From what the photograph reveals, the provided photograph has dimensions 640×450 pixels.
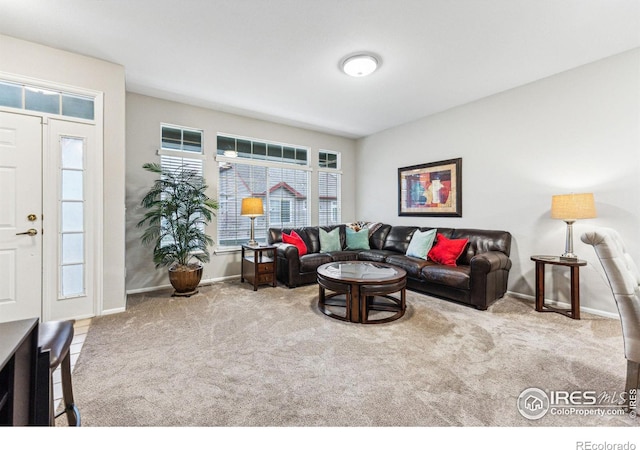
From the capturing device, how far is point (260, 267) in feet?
13.6

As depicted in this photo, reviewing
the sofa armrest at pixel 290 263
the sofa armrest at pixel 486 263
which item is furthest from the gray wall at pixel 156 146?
the sofa armrest at pixel 486 263

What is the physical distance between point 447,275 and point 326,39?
117 inches

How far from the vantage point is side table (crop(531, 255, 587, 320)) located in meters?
2.95

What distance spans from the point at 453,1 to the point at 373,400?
2.99m

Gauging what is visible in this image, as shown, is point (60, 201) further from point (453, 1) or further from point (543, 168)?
point (543, 168)

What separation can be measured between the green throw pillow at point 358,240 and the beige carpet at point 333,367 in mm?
2045

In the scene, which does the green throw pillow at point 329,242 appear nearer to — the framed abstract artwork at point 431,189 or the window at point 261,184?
the window at point 261,184

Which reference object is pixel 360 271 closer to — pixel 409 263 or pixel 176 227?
pixel 409 263

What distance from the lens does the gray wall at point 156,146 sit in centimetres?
391

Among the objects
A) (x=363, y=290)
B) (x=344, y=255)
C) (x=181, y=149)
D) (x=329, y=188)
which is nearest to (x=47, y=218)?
(x=181, y=149)

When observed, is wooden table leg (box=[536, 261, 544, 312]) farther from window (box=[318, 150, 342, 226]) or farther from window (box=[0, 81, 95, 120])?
window (box=[0, 81, 95, 120])

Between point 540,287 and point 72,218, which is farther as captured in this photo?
point 540,287

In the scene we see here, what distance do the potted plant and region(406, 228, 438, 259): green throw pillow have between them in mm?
3065

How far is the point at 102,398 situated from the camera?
1712 mm
